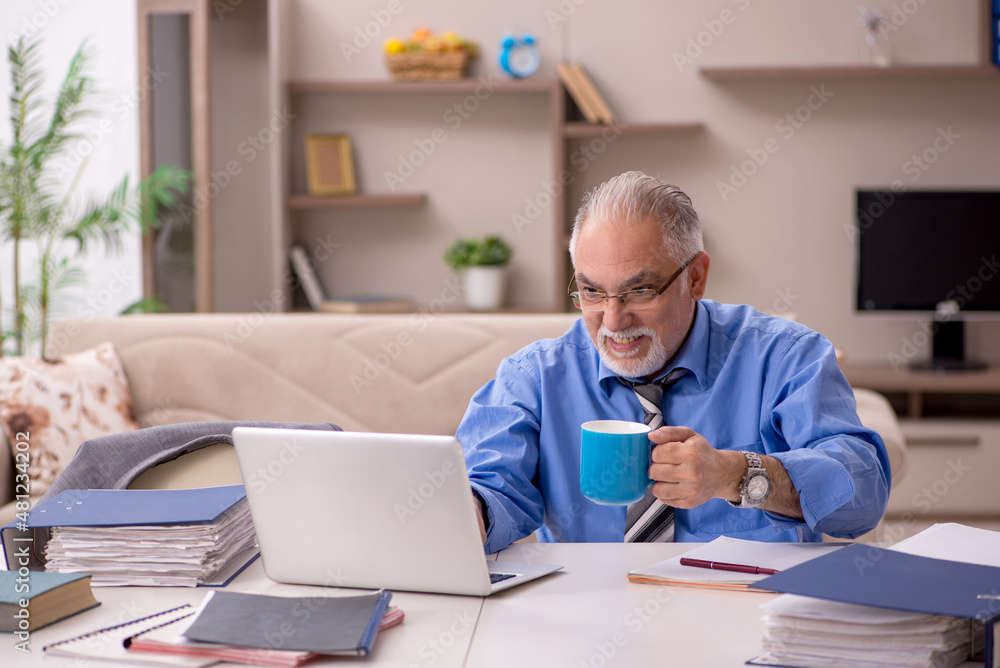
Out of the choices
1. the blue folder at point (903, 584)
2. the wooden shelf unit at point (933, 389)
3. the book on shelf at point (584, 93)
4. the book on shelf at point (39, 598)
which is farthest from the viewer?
the book on shelf at point (584, 93)

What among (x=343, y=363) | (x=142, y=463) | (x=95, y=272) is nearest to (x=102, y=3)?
(x=95, y=272)

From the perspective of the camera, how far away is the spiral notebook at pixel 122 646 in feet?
3.05

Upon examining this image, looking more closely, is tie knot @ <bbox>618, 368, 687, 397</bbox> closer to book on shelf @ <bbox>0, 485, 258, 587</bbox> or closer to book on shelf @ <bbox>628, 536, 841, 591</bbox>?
book on shelf @ <bbox>628, 536, 841, 591</bbox>

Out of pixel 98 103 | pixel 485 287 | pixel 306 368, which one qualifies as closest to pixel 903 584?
pixel 306 368

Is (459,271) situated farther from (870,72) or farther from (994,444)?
(994,444)

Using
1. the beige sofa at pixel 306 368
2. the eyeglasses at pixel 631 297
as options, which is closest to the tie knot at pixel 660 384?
the eyeglasses at pixel 631 297

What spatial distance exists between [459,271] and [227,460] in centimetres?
276

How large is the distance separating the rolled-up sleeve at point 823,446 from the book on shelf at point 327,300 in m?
2.43

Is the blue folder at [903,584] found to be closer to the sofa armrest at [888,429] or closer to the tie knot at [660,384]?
the tie knot at [660,384]

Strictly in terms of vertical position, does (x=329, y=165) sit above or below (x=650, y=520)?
above

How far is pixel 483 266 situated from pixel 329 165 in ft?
2.59

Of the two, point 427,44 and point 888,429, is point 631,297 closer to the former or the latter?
point 888,429

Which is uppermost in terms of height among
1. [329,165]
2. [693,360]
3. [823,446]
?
[329,165]

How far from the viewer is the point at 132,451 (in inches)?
56.7
